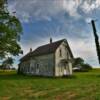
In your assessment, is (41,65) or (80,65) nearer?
(41,65)

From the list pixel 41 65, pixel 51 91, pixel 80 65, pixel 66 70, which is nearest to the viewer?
pixel 51 91

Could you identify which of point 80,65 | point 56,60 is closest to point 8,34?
point 56,60

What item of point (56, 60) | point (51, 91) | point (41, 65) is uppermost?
point (56, 60)

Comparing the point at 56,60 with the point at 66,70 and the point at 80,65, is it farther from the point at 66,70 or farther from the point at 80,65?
the point at 80,65

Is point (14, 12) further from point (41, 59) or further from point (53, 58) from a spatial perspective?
point (41, 59)

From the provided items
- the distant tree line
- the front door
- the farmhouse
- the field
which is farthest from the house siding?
the distant tree line

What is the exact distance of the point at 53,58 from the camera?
52969 millimetres

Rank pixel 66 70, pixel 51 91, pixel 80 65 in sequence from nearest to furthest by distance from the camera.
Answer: pixel 51 91, pixel 66 70, pixel 80 65

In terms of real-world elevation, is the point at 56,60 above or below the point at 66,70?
above

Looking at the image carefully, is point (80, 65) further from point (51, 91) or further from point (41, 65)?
point (51, 91)

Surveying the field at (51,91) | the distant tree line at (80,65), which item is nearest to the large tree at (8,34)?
the field at (51,91)

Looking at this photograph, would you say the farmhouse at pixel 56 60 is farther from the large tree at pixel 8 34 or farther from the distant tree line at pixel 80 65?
the distant tree line at pixel 80 65

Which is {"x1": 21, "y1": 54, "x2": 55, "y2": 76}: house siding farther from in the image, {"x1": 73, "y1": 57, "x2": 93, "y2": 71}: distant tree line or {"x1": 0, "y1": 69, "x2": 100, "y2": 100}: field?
{"x1": 73, "y1": 57, "x2": 93, "y2": 71}: distant tree line

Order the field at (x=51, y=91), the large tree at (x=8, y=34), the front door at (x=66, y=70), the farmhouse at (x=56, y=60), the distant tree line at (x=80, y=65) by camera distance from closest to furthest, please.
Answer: the field at (x=51, y=91) < the large tree at (x=8, y=34) < the farmhouse at (x=56, y=60) < the front door at (x=66, y=70) < the distant tree line at (x=80, y=65)
